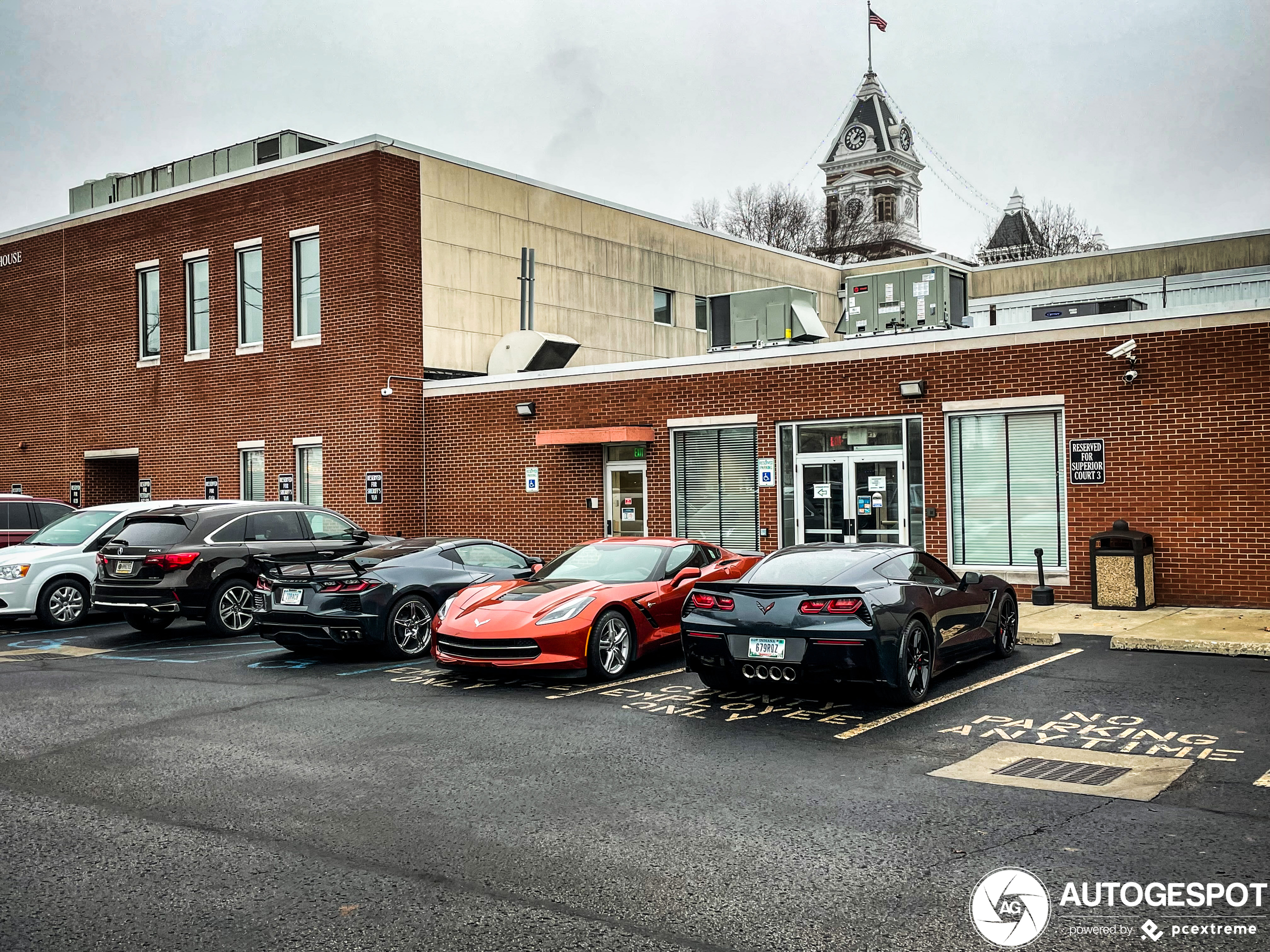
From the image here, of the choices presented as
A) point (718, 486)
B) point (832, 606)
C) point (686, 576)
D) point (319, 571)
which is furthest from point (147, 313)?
point (832, 606)

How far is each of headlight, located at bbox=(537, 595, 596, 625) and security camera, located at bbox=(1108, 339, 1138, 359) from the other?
8453 mm

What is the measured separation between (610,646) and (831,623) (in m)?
2.67

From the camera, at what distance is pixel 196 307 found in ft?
87.6

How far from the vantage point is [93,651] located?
13.7 meters

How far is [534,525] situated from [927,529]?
7.76m

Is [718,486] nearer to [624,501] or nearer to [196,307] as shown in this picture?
[624,501]

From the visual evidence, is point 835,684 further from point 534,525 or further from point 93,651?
point 534,525

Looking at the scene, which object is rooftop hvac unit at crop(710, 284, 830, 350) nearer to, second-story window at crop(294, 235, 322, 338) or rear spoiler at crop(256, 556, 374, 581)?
second-story window at crop(294, 235, 322, 338)

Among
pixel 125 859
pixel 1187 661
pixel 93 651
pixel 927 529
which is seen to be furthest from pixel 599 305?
pixel 125 859

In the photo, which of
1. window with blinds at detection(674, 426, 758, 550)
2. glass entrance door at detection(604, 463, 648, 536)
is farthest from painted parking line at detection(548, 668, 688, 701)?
glass entrance door at detection(604, 463, 648, 536)

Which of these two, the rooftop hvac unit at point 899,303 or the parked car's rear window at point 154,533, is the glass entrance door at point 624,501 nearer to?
the rooftop hvac unit at point 899,303

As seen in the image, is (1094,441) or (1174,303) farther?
(1174,303)

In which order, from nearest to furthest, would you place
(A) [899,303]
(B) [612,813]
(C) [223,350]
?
1. (B) [612,813]
2. (A) [899,303]
3. (C) [223,350]

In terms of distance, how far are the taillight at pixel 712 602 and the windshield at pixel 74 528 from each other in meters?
11.1
